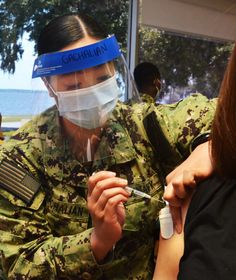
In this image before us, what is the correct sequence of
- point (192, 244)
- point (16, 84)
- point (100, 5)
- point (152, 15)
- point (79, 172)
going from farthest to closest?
point (152, 15) → point (100, 5) → point (16, 84) → point (79, 172) → point (192, 244)

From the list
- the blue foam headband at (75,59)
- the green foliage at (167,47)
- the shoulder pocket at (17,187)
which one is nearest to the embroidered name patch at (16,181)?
the shoulder pocket at (17,187)

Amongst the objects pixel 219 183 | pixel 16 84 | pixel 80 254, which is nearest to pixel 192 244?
pixel 219 183

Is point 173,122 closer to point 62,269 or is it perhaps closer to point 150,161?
point 150,161

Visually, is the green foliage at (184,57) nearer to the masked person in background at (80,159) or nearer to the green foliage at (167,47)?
the green foliage at (167,47)

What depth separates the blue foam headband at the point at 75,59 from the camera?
43.1 inches

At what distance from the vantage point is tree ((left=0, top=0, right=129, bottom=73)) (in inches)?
96.0

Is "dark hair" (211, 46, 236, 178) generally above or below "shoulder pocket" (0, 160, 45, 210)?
above

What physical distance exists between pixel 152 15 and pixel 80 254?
12.3ft

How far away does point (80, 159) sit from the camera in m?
1.15

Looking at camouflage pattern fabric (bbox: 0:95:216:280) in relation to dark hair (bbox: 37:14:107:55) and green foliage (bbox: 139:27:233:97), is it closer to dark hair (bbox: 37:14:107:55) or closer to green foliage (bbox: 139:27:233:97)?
dark hair (bbox: 37:14:107:55)

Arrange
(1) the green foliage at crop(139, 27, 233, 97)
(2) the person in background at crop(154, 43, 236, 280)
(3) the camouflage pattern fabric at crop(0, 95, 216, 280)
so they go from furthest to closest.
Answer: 1. (1) the green foliage at crop(139, 27, 233, 97)
2. (3) the camouflage pattern fabric at crop(0, 95, 216, 280)
3. (2) the person in background at crop(154, 43, 236, 280)

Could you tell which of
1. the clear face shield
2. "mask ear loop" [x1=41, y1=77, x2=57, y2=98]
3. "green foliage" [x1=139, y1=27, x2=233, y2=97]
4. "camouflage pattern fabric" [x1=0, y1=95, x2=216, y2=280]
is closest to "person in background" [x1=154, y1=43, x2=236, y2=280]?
"camouflage pattern fabric" [x1=0, y1=95, x2=216, y2=280]

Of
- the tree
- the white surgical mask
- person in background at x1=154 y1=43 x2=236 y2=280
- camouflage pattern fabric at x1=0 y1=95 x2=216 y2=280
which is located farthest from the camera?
the tree

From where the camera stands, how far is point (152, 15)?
4387 mm
